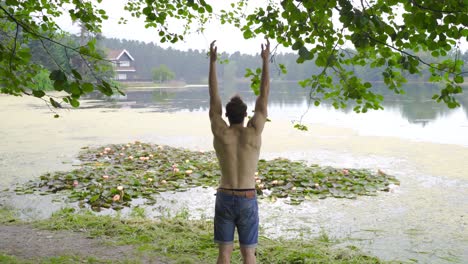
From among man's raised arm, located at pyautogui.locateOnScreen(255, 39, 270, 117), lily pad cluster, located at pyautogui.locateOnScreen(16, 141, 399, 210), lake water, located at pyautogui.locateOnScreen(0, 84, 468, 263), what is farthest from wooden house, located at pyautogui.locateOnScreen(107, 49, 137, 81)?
man's raised arm, located at pyautogui.locateOnScreen(255, 39, 270, 117)

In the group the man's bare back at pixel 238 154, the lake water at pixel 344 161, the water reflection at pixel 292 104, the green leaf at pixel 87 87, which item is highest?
the green leaf at pixel 87 87

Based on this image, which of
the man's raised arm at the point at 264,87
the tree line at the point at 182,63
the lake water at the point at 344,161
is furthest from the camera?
the tree line at the point at 182,63

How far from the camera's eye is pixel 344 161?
10.9 m

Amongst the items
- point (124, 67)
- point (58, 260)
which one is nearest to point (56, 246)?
point (58, 260)

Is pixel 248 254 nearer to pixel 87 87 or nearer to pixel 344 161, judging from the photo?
pixel 87 87

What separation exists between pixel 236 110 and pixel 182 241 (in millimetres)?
2296

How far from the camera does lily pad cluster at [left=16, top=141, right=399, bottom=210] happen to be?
745 centimetres

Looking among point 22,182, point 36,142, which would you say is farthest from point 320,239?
point 36,142

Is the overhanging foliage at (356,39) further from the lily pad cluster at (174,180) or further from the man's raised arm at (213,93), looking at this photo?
the lily pad cluster at (174,180)

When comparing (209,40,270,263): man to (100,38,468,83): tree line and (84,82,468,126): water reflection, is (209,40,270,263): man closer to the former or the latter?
(84,82,468,126): water reflection

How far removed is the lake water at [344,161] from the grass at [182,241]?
1.71 feet

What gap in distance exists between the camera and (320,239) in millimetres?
5441

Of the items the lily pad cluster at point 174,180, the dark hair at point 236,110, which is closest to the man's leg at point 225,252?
the dark hair at point 236,110

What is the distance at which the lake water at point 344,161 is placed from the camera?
5.80 m
